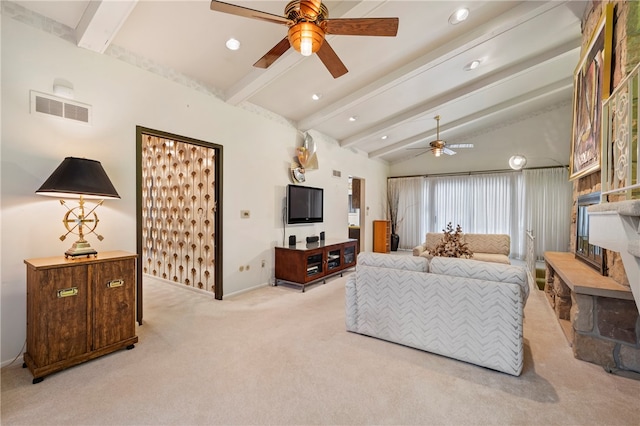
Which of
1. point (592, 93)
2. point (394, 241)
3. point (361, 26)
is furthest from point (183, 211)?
point (394, 241)

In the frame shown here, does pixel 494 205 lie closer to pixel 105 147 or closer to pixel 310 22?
pixel 310 22

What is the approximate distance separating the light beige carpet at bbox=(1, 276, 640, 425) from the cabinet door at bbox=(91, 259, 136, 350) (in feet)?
0.58

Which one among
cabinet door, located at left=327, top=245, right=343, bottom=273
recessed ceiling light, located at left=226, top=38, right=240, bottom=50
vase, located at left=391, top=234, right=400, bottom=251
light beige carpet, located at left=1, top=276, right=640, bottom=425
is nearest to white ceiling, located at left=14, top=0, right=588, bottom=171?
recessed ceiling light, located at left=226, top=38, right=240, bottom=50

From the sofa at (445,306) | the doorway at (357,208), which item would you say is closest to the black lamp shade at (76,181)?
the sofa at (445,306)

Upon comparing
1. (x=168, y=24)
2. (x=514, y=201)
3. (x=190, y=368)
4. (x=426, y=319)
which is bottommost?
(x=190, y=368)

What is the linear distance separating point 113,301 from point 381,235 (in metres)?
6.43

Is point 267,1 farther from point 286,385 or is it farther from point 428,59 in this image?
point 286,385

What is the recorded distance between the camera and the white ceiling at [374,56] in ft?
8.45

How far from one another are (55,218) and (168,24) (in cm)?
202

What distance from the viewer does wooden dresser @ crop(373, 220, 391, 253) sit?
7754mm

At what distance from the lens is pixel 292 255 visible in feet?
14.3

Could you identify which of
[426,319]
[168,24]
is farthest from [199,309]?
[168,24]

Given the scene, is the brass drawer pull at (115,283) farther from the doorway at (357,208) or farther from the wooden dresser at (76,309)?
the doorway at (357,208)

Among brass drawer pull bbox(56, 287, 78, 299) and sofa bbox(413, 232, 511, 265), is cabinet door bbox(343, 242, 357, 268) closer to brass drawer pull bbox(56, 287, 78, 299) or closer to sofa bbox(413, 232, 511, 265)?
sofa bbox(413, 232, 511, 265)
